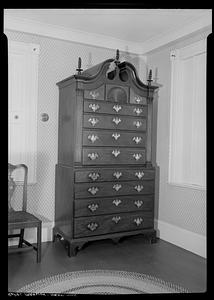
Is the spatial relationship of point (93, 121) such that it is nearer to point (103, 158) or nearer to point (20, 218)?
point (103, 158)

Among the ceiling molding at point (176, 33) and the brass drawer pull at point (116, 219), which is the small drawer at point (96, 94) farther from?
the brass drawer pull at point (116, 219)

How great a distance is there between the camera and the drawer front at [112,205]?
3404 mm

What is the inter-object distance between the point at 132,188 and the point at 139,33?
198cm

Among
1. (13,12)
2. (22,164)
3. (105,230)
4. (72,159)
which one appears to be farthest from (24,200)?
(13,12)

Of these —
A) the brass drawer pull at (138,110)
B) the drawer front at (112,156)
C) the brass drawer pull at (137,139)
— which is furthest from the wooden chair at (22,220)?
the brass drawer pull at (138,110)

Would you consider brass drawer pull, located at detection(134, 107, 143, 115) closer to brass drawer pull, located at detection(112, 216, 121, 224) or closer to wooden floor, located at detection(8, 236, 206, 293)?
brass drawer pull, located at detection(112, 216, 121, 224)

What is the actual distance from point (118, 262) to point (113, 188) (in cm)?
80

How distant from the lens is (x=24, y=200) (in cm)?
345

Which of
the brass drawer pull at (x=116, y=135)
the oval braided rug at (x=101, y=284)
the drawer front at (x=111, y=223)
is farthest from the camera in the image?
the brass drawer pull at (x=116, y=135)

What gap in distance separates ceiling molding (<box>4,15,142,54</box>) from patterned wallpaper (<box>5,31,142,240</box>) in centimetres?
8

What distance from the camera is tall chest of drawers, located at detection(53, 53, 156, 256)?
3.43 m

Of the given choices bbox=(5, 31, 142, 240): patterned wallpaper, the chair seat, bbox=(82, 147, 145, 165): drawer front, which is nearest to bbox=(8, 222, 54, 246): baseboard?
bbox=(5, 31, 142, 240): patterned wallpaper

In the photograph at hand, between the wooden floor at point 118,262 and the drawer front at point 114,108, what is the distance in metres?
1.57
